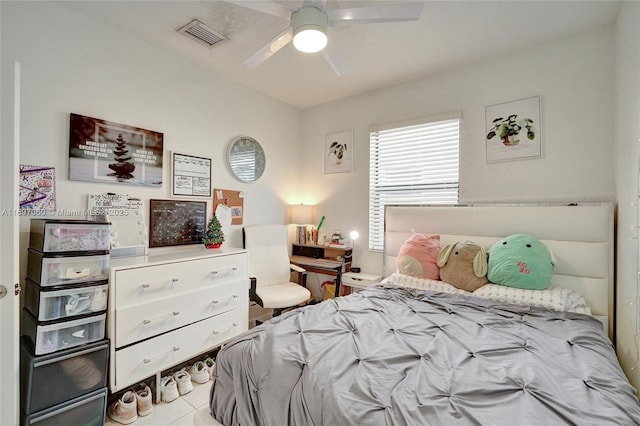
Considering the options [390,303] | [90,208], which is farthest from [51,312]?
[390,303]

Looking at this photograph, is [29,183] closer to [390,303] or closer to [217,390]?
[217,390]

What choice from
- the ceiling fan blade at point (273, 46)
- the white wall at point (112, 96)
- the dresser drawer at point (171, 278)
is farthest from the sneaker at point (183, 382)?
the ceiling fan blade at point (273, 46)

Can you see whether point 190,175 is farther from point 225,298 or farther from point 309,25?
point 309,25

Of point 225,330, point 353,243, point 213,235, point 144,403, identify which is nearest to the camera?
point 144,403

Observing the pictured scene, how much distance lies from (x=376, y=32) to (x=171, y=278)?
92.3 inches

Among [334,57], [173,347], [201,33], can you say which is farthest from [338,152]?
[173,347]

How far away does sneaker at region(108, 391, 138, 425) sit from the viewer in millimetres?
1777

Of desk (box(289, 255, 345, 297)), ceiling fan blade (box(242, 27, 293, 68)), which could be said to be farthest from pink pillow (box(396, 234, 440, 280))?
Answer: ceiling fan blade (box(242, 27, 293, 68))

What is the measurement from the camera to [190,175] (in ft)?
8.66

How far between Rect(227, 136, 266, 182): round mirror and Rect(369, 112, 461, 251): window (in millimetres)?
1285

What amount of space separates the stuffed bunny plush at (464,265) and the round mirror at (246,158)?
211 cm

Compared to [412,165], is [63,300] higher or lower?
lower

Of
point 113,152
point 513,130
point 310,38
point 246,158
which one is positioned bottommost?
point 113,152

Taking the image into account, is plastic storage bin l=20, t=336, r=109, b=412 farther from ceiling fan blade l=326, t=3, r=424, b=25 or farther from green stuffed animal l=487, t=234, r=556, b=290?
green stuffed animal l=487, t=234, r=556, b=290
